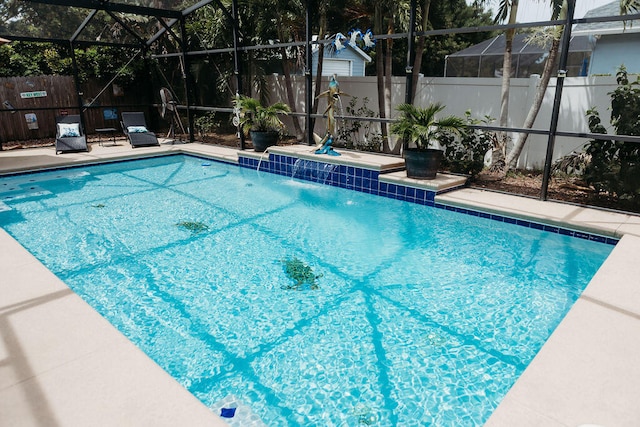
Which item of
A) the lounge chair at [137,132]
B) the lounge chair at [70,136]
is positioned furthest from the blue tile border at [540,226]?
the lounge chair at [70,136]

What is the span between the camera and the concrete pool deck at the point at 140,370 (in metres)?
1.85

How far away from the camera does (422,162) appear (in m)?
6.05

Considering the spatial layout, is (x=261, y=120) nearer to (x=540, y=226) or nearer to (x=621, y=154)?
(x=540, y=226)

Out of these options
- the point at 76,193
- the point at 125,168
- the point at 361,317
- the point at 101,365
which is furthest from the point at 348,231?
the point at 125,168

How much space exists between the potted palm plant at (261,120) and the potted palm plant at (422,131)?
310 cm

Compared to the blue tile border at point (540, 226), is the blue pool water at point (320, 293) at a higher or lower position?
lower

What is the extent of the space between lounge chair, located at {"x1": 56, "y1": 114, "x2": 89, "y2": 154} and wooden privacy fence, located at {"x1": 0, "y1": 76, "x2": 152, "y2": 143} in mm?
683

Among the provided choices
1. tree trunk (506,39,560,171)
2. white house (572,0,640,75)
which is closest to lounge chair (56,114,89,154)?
tree trunk (506,39,560,171)

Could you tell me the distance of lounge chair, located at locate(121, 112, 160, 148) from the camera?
997 cm

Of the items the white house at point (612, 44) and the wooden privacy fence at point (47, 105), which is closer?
the wooden privacy fence at point (47, 105)

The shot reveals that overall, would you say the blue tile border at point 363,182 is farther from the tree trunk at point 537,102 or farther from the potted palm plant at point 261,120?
the tree trunk at point 537,102

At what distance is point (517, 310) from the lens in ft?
10.8

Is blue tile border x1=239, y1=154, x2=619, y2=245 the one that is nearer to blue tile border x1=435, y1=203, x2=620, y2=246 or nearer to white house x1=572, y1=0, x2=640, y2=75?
blue tile border x1=435, y1=203, x2=620, y2=246

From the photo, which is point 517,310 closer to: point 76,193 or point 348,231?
point 348,231
